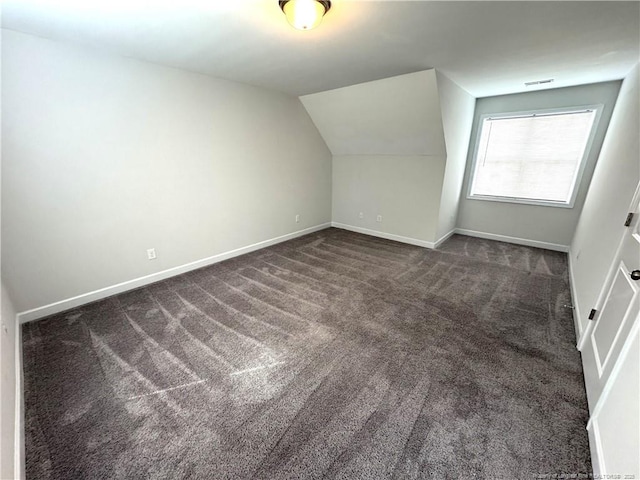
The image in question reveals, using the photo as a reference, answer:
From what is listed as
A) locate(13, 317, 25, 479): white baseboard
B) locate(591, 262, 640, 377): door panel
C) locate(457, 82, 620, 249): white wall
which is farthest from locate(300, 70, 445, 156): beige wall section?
locate(13, 317, 25, 479): white baseboard

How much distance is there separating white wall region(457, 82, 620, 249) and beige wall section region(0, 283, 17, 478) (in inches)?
214

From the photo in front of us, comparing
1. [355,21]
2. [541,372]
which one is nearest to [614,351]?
[541,372]

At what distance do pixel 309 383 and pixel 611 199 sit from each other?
2900mm

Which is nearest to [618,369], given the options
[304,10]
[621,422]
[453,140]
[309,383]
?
[621,422]

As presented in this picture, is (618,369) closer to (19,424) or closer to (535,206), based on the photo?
(19,424)

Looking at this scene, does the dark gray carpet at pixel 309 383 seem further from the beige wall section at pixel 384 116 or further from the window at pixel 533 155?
the beige wall section at pixel 384 116

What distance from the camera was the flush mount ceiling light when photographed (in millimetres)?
1499

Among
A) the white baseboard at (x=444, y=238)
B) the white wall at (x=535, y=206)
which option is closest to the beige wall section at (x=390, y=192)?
the white baseboard at (x=444, y=238)

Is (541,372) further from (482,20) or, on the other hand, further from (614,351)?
(482,20)

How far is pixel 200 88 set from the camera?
9.34 ft

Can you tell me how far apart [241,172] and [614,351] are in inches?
142

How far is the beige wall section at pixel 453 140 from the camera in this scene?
10.3 ft

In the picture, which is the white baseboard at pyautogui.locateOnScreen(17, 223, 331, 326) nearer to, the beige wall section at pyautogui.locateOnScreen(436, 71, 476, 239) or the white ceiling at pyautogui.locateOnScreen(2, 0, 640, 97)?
the white ceiling at pyautogui.locateOnScreen(2, 0, 640, 97)

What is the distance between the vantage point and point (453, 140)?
3.67 meters
